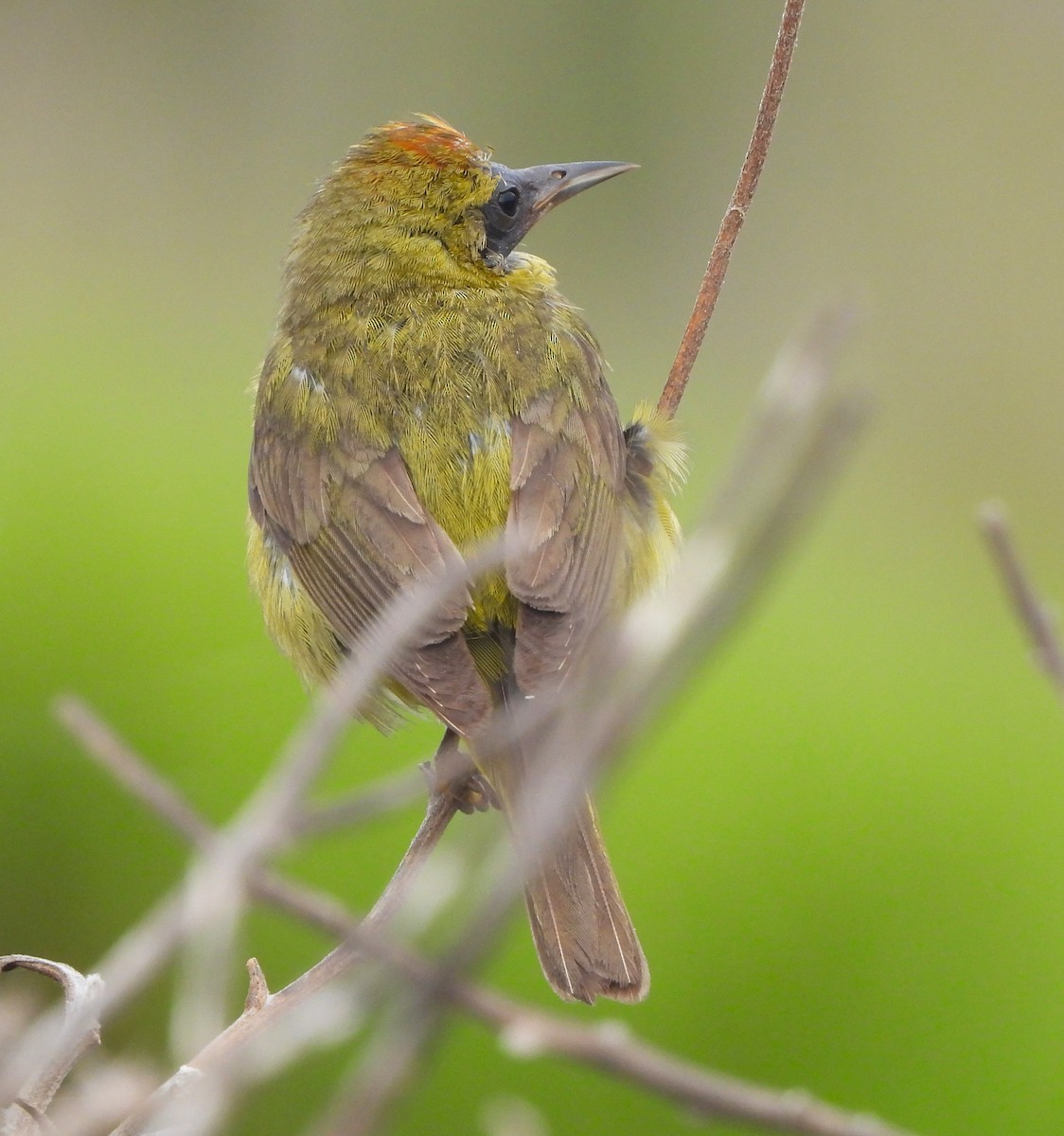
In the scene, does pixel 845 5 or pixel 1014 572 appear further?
pixel 845 5

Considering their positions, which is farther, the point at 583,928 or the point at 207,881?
the point at 583,928

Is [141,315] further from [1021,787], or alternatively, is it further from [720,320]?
[1021,787]

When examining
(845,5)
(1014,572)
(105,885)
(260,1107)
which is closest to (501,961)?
(260,1107)

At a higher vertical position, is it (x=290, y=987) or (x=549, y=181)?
(x=549, y=181)

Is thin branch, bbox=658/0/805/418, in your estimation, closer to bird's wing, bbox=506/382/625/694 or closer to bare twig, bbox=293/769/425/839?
bird's wing, bbox=506/382/625/694

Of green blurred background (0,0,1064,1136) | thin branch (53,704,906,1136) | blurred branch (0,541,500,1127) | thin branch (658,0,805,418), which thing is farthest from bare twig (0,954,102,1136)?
thin branch (658,0,805,418)

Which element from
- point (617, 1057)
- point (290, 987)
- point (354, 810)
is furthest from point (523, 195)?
point (617, 1057)

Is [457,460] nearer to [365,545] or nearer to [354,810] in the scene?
[365,545]

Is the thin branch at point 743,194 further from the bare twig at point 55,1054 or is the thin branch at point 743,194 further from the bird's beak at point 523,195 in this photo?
the bare twig at point 55,1054
